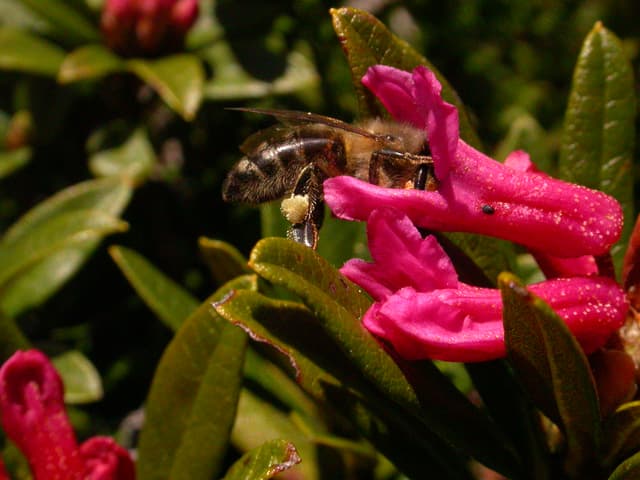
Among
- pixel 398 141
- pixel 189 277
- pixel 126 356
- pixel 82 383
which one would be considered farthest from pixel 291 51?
pixel 398 141

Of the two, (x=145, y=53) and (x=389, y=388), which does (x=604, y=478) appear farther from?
(x=145, y=53)

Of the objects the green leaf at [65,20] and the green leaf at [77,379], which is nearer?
the green leaf at [77,379]

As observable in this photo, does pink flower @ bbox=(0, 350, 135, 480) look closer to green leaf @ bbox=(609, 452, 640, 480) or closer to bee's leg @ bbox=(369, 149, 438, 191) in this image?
bee's leg @ bbox=(369, 149, 438, 191)

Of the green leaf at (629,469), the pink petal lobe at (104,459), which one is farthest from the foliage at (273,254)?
the pink petal lobe at (104,459)

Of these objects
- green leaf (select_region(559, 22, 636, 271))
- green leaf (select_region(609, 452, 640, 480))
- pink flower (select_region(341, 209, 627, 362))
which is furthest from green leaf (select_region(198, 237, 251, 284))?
green leaf (select_region(609, 452, 640, 480))

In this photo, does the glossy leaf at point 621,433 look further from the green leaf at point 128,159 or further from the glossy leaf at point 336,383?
the green leaf at point 128,159

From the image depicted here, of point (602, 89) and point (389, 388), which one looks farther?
point (602, 89)
